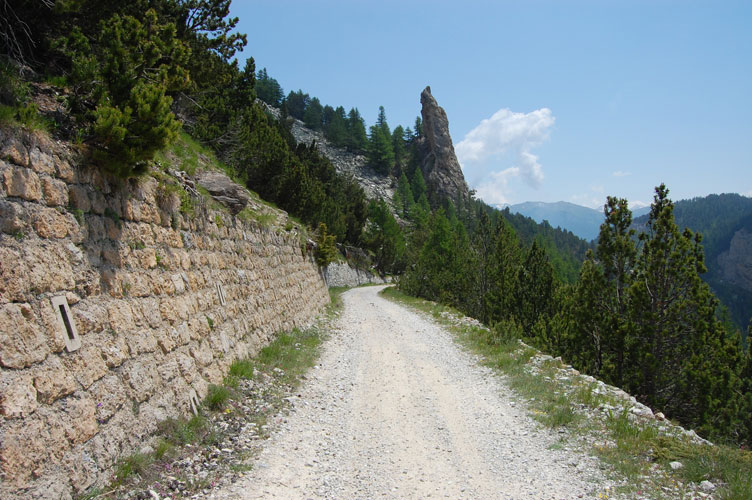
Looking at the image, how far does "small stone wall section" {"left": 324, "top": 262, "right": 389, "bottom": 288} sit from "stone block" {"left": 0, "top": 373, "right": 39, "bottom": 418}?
25373 mm

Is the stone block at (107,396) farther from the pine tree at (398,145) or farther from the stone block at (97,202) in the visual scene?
the pine tree at (398,145)

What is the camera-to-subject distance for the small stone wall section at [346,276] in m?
34.0

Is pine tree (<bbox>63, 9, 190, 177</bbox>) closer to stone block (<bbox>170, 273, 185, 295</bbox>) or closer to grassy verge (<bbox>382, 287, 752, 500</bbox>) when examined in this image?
stone block (<bbox>170, 273, 185, 295</bbox>)

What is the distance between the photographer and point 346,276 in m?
39.8

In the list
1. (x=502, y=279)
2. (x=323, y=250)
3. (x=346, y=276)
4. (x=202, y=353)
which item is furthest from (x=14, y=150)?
(x=346, y=276)

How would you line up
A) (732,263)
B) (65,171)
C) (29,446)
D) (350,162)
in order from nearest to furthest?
(29,446) < (65,171) < (350,162) < (732,263)

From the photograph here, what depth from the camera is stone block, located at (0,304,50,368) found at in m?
3.11

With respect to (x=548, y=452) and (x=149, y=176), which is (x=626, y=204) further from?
(x=149, y=176)

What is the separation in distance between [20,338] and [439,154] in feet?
352

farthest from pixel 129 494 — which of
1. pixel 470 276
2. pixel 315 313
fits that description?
pixel 470 276

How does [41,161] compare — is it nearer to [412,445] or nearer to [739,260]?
[412,445]

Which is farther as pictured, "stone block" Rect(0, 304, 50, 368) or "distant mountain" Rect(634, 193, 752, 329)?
"distant mountain" Rect(634, 193, 752, 329)

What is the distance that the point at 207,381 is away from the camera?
6.10 meters

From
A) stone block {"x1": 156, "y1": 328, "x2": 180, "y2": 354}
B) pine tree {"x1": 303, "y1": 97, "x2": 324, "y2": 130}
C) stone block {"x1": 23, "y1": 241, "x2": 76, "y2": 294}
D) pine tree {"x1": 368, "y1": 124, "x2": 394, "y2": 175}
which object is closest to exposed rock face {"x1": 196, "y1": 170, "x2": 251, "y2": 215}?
stone block {"x1": 156, "y1": 328, "x2": 180, "y2": 354}
